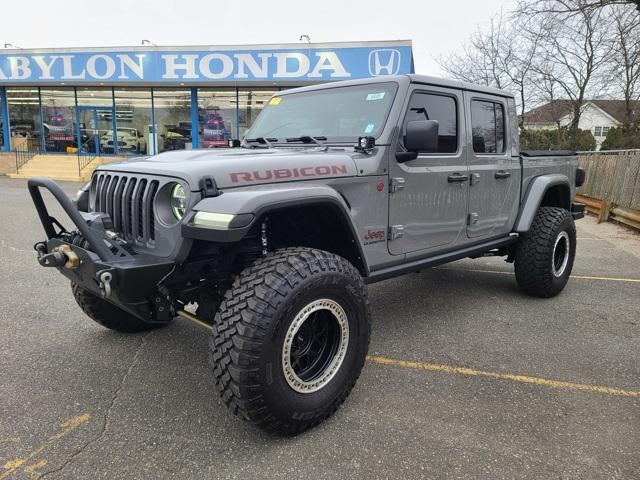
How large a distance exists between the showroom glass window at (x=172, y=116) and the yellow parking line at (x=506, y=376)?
19844 mm

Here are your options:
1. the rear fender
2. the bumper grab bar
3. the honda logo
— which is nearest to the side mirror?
the bumper grab bar

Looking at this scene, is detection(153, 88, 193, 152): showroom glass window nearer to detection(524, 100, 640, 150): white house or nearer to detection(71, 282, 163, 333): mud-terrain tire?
detection(71, 282, 163, 333): mud-terrain tire

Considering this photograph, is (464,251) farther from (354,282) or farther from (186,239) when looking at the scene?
(186,239)

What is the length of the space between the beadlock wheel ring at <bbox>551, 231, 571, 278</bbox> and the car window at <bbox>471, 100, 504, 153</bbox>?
1.37 meters

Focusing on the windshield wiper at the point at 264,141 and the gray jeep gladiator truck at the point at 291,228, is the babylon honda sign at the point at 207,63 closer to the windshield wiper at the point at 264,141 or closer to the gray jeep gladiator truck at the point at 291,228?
the gray jeep gladiator truck at the point at 291,228

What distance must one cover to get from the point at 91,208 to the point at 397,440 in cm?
245


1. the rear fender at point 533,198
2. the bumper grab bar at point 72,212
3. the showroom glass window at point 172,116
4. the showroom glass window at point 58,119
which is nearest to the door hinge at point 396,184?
the bumper grab bar at point 72,212

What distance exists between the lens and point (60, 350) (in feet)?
11.9

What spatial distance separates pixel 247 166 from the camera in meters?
2.65

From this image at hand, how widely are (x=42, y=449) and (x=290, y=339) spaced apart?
4.55 feet

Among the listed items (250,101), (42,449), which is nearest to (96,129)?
(250,101)

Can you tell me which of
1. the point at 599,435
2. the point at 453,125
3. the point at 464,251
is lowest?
the point at 599,435

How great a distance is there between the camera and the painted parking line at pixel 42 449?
2.31 meters

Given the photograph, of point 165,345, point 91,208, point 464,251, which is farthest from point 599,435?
point 91,208
